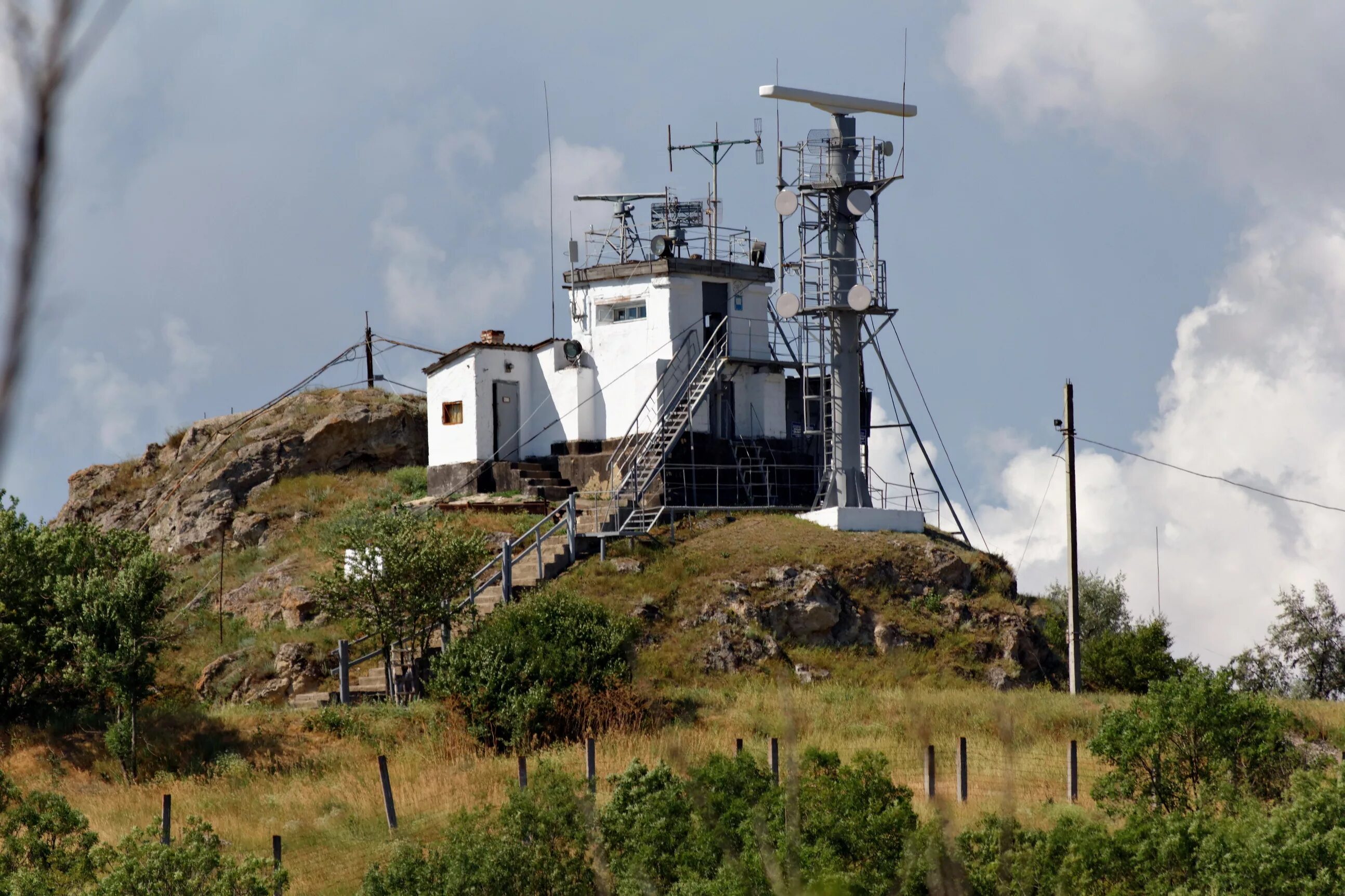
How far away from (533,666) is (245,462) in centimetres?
2193

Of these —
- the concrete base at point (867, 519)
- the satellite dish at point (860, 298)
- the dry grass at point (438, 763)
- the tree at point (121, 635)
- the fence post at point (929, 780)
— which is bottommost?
the dry grass at point (438, 763)

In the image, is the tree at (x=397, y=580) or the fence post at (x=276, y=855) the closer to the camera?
the fence post at (x=276, y=855)

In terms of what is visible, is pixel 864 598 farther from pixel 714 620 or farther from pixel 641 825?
pixel 641 825

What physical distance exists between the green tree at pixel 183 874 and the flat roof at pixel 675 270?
26.6m

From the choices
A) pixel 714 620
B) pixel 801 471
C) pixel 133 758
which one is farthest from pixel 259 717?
pixel 801 471

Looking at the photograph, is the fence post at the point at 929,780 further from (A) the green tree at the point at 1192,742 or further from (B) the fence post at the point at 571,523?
(B) the fence post at the point at 571,523

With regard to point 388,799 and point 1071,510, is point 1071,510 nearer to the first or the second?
point 1071,510

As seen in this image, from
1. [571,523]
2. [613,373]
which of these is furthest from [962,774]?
[613,373]

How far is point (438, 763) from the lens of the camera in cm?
2598

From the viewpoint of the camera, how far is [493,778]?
955 inches

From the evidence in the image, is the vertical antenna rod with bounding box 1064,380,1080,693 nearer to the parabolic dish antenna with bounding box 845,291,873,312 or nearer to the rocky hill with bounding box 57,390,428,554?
the parabolic dish antenna with bounding box 845,291,873,312

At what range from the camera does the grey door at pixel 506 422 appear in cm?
4203

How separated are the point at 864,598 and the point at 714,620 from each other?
378 centimetres

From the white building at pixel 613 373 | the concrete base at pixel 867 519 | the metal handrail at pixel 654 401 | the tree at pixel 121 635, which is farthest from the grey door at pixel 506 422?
the tree at pixel 121 635
